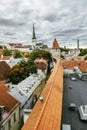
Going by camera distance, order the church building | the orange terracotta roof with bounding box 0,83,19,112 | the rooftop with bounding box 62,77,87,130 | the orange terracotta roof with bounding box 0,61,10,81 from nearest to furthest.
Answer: the rooftop with bounding box 62,77,87,130 → the orange terracotta roof with bounding box 0,83,19,112 → the orange terracotta roof with bounding box 0,61,10,81 → the church building

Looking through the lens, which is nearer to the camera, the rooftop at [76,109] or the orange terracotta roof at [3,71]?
the rooftop at [76,109]

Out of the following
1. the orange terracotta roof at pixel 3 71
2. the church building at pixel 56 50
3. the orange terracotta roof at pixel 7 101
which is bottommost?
the church building at pixel 56 50

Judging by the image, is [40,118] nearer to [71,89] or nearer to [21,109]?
[21,109]

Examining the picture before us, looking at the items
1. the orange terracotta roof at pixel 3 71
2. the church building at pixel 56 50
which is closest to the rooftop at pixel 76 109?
the orange terracotta roof at pixel 3 71

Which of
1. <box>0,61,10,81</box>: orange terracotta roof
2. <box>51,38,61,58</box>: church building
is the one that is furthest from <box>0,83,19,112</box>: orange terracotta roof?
<box>51,38,61,58</box>: church building

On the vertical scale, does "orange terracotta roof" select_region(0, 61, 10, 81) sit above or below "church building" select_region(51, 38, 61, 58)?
above

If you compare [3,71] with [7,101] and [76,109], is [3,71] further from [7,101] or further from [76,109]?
[76,109]

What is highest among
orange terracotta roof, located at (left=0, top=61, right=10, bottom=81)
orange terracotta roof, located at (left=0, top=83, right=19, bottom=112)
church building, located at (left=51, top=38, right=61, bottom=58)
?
orange terracotta roof, located at (left=0, top=83, right=19, bottom=112)

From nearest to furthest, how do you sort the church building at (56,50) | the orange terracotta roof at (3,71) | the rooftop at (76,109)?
1. the rooftop at (76,109)
2. the orange terracotta roof at (3,71)
3. the church building at (56,50)

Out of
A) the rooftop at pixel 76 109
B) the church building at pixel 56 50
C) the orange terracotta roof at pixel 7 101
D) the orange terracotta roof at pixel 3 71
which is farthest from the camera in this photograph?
the church building at pixel 56 50

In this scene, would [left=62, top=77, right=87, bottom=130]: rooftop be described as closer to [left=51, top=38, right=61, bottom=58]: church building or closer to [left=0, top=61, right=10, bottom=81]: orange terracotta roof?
[left=0, top=61, right=10, bottom=81]: orange terracotta roof

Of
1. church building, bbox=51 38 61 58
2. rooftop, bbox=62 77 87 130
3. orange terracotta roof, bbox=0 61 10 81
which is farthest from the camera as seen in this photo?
church building, bbox=51 38 61 58

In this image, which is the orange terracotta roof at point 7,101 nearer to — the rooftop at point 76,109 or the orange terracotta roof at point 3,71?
the rooftop at point 76,109

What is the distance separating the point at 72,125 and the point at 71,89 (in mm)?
13506
